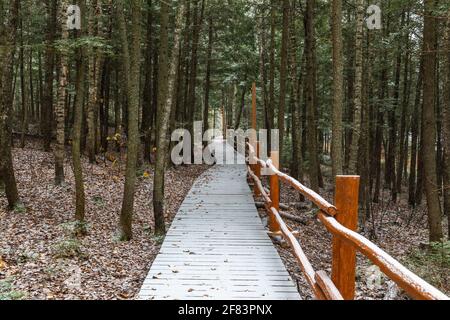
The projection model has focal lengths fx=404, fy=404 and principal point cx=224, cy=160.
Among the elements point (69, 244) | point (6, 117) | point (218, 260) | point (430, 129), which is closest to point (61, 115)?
point (6, 117)

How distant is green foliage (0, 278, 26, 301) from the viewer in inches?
212

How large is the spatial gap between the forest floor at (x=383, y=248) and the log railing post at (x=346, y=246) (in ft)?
6.88

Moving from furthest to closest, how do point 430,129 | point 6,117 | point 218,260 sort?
point 430,129 → point 6,117 → point 218,260

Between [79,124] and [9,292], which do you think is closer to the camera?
[9,292]

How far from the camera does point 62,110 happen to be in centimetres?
1209

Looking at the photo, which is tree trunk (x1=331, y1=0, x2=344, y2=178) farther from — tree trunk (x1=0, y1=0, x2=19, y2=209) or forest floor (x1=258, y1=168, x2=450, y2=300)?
tree trunk (x1=0, y1=0, x2=19, y2=209)

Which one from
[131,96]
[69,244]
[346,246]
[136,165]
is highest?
[131,96]

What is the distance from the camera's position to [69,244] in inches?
298

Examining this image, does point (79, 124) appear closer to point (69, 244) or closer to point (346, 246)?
point (69, 244)

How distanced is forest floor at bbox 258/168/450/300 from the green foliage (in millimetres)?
3900

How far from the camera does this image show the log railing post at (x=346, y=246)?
393 cm

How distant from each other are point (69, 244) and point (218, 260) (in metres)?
2.89

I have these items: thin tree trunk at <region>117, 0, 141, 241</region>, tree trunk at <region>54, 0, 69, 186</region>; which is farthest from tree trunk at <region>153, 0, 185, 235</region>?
tree trunk at <region>54, 0, 69, 186</region>
